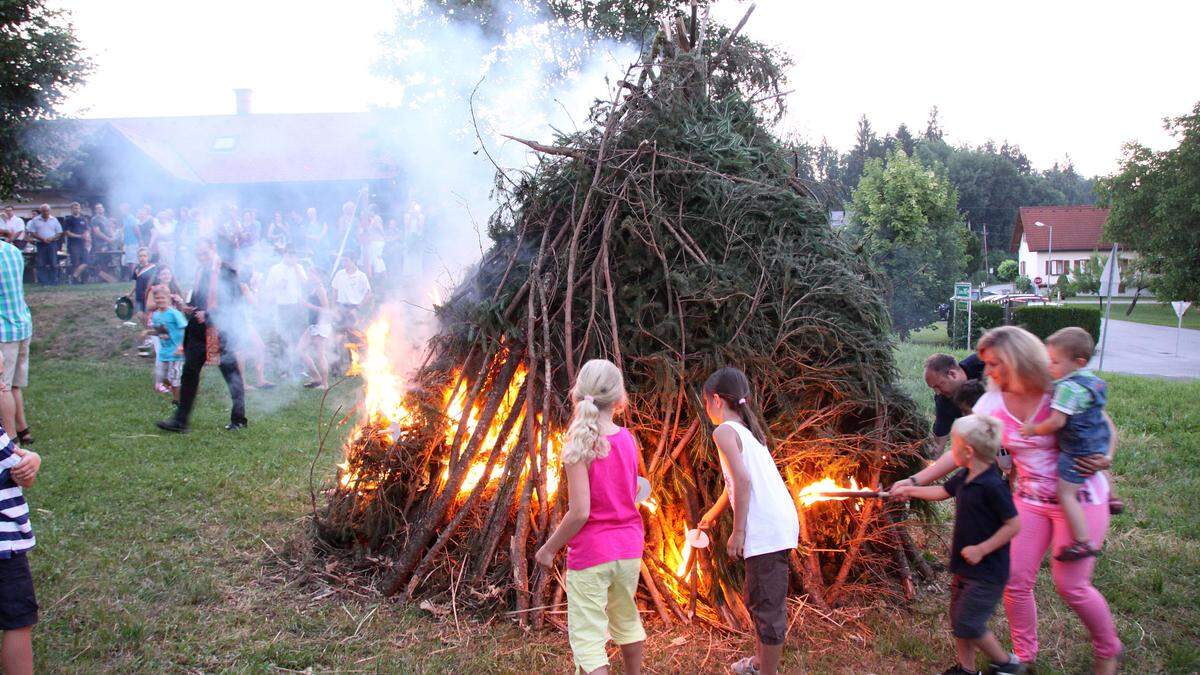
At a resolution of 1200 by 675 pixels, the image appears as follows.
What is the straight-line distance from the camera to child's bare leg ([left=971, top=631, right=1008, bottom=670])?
12.6 feet

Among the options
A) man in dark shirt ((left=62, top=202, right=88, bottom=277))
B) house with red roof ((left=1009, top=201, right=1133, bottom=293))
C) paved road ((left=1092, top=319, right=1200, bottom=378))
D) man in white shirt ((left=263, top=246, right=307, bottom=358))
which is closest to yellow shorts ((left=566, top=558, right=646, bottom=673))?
man in white shirt ((left=263, top=246, right=307, bottom=358))

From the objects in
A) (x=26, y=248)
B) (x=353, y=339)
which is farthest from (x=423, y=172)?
(x=26, y=248)

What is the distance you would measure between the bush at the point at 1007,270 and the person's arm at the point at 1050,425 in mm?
58431

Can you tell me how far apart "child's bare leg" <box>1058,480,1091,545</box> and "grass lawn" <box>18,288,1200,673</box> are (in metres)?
0.93

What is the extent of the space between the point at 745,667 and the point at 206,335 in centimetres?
736

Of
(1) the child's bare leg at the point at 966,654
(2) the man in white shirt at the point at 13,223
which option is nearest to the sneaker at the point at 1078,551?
(1) the child's bare leg at the point at 966,654

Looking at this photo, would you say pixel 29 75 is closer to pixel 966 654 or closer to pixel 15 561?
pixel 15 561

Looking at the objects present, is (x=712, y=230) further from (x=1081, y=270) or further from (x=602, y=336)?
(x=1081, y=270)

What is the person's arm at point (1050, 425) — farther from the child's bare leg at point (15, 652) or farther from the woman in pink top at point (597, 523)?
the child's bare leg at point (15, 652)

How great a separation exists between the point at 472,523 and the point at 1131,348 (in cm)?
2544

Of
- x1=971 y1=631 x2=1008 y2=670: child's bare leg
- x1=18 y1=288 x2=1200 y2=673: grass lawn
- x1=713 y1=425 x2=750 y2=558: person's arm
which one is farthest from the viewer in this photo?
x1=18 y1=288 x2=1200 y2=673: grass lawn

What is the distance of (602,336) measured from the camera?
16.7ft

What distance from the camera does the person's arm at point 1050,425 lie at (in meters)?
3.90

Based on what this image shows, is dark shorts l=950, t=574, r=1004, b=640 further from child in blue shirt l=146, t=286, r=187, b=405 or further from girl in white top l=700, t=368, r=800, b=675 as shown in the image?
child in blue shirt l=146, t=286, r=187, b=405
